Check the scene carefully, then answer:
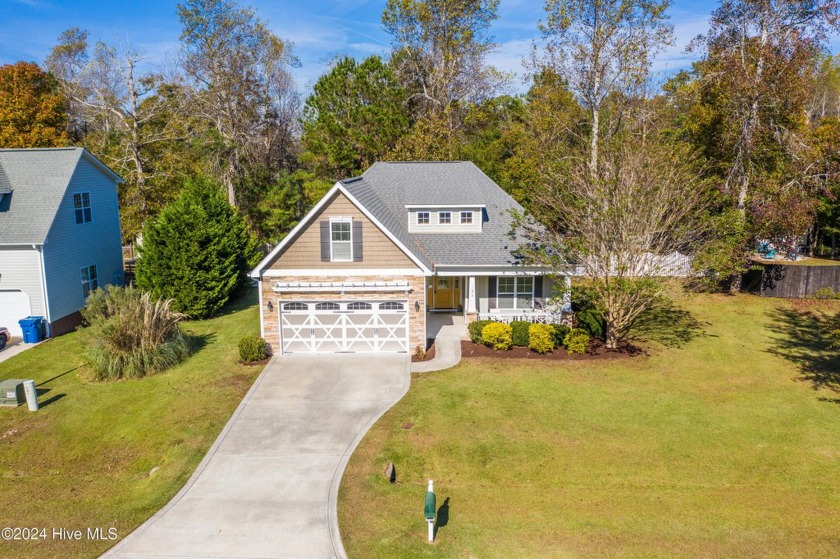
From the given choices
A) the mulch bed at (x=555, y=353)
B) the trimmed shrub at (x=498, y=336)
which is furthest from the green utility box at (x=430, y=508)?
the trimmed shrub at (x=498, y=336)

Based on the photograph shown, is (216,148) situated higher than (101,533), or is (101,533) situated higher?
(216,148)

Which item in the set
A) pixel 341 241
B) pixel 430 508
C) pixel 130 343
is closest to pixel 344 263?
pixel 341 241

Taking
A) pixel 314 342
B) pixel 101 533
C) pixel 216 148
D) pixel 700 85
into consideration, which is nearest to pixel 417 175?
pixel 314 342

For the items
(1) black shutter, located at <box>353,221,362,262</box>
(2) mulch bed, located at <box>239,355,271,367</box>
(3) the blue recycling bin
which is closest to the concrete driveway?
(2) mulch bed, located at <box>239,355,271,367</box>

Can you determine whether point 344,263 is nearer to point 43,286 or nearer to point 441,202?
point 441,202

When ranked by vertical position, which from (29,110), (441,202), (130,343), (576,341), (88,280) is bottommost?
(576,341)

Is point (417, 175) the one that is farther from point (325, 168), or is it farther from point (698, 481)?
point (698, 481)
